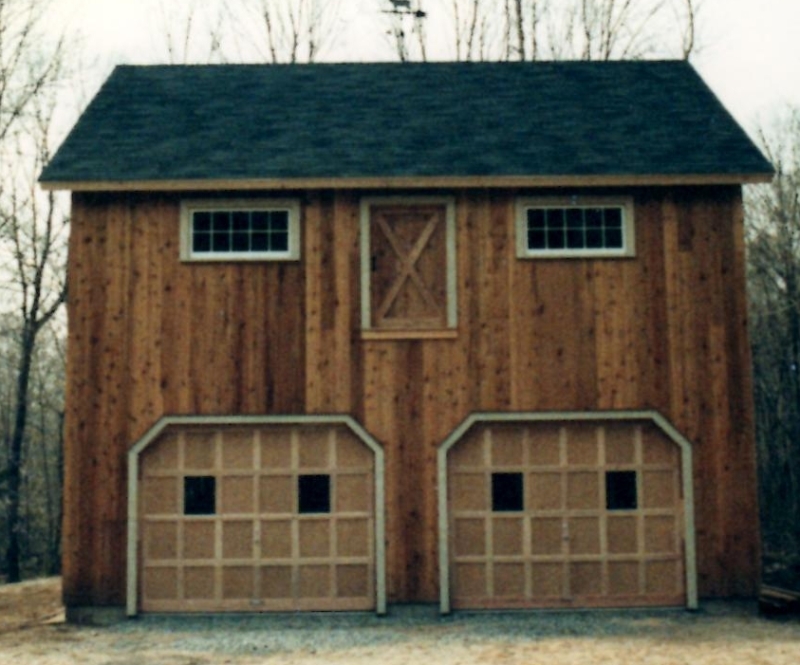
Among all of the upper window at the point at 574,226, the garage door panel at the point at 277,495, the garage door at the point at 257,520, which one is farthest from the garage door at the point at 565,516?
the upper window at the point at 574,226

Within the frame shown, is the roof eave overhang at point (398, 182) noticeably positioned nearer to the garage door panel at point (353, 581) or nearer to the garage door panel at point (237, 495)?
the garage door panel at point (237, 495)

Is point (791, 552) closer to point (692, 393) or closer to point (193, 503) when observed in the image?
point (692, 393)

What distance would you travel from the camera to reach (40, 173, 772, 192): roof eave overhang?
12.5 metres

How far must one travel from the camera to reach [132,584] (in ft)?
39.9

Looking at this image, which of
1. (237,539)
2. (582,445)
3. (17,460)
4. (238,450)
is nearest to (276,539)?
(237,539)

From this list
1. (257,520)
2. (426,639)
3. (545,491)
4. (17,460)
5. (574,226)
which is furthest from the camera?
(17,460)

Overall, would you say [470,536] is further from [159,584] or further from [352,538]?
[159,584]

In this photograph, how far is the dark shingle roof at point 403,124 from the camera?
1276 centimetres

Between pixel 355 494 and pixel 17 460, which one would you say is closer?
pixel 355 494

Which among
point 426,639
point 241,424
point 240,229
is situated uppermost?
point 240,229

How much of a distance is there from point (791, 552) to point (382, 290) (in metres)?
13.3

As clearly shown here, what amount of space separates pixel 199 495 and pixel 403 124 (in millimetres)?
6018

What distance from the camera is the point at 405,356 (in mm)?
12500

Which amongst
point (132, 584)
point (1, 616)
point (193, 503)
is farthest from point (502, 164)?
point (1, 616)
